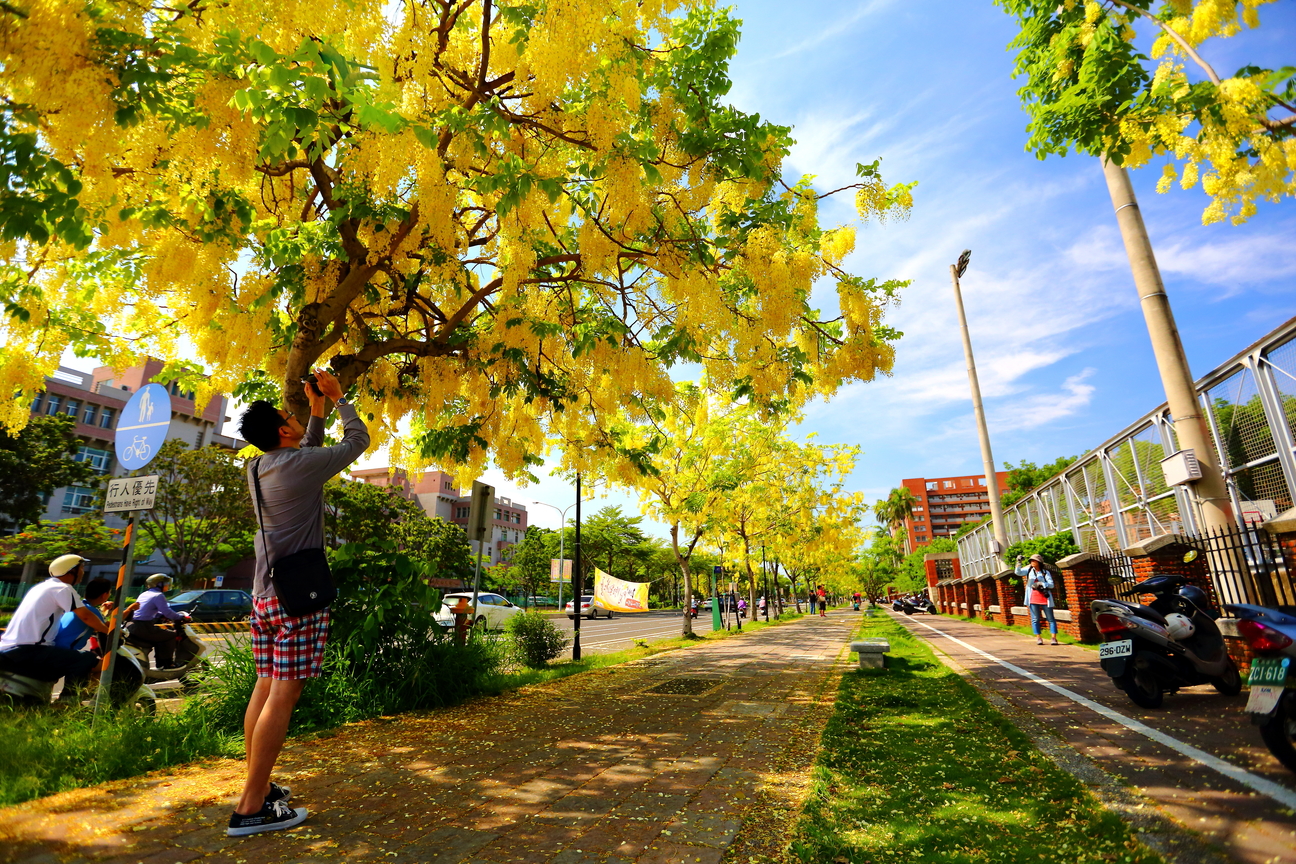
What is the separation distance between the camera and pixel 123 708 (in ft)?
14.8

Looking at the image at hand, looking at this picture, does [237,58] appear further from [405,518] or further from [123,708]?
[405,518]

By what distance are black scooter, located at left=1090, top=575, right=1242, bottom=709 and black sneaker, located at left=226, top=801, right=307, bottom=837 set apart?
6683 millimetres

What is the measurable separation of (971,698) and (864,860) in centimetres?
456

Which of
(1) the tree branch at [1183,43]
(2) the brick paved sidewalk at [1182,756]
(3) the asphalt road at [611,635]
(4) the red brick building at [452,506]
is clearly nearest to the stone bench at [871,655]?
(2) the brick paved sidewalk at [1182,756]

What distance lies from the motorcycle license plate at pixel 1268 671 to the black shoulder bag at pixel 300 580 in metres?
5.23

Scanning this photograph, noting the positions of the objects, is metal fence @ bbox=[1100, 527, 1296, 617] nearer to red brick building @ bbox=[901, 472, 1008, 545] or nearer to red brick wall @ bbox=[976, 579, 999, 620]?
red brick wall @ bbox=[976, 579, 999, 620]

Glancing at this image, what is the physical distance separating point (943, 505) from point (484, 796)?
143 metres

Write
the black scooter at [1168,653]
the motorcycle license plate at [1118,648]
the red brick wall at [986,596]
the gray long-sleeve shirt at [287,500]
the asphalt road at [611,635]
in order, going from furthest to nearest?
the red brick wall at [986,596] < the asphalt road at [611,635] < the motorcycle license plate at [1118,648] < the black scooter at [1168,653] < the gray long-sleeve shirt at [287,500]

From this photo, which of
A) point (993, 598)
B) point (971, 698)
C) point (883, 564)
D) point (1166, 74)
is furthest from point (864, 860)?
point (883, 564)

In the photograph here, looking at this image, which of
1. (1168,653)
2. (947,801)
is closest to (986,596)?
(1168,653)

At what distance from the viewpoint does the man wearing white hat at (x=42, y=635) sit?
175 inches

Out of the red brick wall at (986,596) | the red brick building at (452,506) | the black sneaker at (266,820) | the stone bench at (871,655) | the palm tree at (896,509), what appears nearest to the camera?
the black sneaker at (266,820)

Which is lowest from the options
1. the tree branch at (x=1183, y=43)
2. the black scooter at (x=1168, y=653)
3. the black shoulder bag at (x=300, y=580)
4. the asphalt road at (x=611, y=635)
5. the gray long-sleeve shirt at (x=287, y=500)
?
the asphalt road at (x=611, y=635)

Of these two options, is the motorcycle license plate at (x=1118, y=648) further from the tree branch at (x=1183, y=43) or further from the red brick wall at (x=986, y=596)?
the red brick wall at (x=986, y=596)
